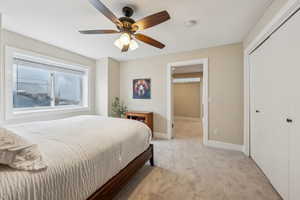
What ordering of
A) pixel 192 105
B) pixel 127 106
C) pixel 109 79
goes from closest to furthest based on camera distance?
pixel 109 79
pixel 127 106
pixel 192 105

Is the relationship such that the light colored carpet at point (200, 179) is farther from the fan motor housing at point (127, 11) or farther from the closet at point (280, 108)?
the fan motor housing at point (127, 11)

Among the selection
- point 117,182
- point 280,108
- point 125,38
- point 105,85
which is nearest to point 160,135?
point 105,85

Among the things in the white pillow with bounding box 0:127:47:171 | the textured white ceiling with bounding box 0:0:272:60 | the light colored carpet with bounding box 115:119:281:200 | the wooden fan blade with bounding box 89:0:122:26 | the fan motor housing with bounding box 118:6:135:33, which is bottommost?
the light colored carpet with bounding box 115:119:281:200

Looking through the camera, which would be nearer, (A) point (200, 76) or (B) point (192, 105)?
(A) point (200, 76)

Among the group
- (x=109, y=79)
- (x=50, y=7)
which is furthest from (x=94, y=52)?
(x=50, y=7)

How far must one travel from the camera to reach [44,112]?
2.82 meters

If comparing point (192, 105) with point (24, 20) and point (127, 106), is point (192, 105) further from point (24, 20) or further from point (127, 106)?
point (24, 20)

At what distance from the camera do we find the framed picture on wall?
3877mm

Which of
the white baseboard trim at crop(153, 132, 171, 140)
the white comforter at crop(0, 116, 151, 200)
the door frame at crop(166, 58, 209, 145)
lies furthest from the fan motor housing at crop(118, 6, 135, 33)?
the white baseboard trim at crop(153, 132, 171, 140)

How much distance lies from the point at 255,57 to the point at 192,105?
14.7 feet

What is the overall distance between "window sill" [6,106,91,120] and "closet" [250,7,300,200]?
406 cm

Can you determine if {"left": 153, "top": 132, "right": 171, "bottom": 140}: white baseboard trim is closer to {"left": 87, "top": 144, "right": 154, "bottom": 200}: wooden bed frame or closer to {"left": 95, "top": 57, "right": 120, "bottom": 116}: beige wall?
{"left": 95, "top": 57, "right": 120, "bottom": 116}: beige wall

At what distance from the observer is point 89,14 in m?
1.86

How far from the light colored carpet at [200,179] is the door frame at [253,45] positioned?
0.53m
